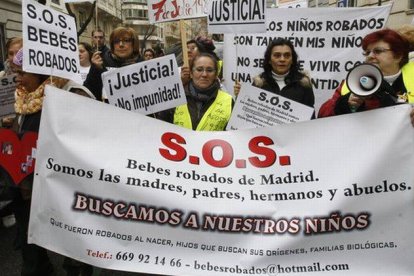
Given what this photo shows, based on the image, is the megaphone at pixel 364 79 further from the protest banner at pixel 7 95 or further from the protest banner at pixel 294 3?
the protest banner at pixel 294 3

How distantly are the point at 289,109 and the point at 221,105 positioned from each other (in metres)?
0.51

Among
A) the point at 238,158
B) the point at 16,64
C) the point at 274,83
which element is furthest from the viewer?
the point at 274,83

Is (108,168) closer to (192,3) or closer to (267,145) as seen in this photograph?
(267,145)

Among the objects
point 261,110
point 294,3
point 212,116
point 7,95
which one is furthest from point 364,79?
point 294,3

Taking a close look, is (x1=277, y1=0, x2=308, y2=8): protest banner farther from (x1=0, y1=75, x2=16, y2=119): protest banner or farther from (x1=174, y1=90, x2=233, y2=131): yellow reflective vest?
(x1=0, y1=75, x2=16, y2=119): protest banner

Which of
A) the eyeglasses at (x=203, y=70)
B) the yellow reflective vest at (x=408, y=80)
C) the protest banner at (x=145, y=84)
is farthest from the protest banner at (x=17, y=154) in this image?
the yellow reflective vest at (x=408, y=80)

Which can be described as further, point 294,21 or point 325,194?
point 294,21

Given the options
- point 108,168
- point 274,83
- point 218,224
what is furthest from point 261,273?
point 274,83

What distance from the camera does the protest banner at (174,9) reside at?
4.01 m

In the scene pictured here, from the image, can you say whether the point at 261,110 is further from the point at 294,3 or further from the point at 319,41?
the point at 294,3

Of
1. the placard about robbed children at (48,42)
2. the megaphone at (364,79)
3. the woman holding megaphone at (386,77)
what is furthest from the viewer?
the placard about robbed children at (48,42)

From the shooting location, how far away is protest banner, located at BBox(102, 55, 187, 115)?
328 cm

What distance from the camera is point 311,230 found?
8.12 ft

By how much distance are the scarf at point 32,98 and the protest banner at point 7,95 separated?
58 centimetres
